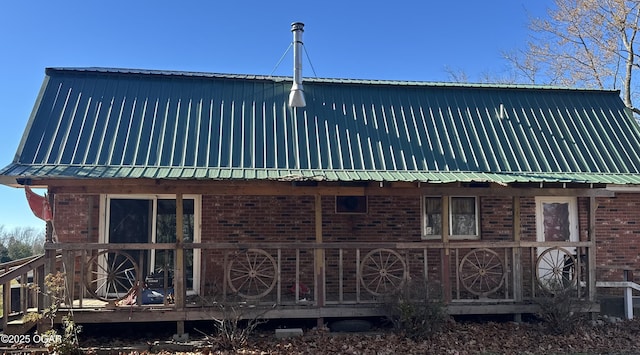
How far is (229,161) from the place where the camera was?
338 inches

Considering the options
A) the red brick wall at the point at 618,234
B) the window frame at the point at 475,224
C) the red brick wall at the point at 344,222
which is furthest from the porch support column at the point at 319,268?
the red brick wall at the point at 618,234

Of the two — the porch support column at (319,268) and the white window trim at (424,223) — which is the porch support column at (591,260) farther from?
the porch support column at (319,268)

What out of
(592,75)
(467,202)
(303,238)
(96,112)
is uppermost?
(592,75)

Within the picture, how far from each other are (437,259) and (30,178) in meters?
7.56

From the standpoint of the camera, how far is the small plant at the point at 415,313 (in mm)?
7855

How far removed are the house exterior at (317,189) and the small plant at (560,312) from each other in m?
0.32

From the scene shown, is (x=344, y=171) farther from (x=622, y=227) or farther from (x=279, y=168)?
(x=622, y=227)

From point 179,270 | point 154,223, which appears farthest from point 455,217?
point 154,223

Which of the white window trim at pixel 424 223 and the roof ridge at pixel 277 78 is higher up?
the roof ridge at pixel 277 78

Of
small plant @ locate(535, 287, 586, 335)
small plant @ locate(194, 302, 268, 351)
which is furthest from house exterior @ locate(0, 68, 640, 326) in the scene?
small plant @ locate(535, 287, 586, 335)

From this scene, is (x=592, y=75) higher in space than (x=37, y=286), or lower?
higher

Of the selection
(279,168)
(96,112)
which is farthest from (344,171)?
(96,112)

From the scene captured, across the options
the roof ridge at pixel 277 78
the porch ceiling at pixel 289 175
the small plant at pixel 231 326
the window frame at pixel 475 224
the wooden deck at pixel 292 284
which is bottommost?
the small plant at pixel 231 326

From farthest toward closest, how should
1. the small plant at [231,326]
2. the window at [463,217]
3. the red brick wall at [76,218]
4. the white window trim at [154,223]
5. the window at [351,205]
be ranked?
1. the window at [463,217]
2. the window at [351,205]
3. the white window trim at [154,223]
4. the red brick wall at [76,218]
5. the small plant at [231,326]
